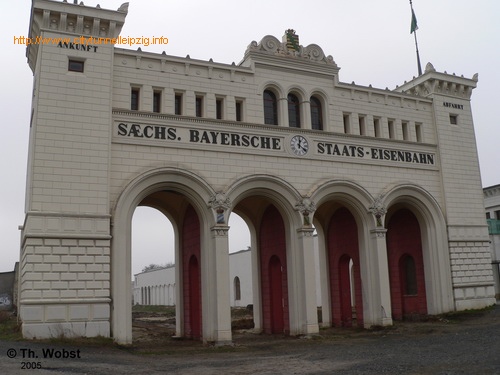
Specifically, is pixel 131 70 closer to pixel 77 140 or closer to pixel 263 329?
pixel 77 140

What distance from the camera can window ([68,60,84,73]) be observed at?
23.0m

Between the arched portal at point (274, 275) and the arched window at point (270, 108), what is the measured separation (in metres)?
4.91

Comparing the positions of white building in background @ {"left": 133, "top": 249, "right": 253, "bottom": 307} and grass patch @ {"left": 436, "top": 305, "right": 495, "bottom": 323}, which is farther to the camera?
white building in background @ {"left": 133, "top": 249, "right": 253, "bottom": 307}

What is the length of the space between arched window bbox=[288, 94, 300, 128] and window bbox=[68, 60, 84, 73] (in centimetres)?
998

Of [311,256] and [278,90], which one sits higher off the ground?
[278,90]

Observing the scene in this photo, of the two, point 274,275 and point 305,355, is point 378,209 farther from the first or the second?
→ point 305,355

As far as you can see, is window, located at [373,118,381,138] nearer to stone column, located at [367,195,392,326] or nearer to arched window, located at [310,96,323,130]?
arched window, located at [310,96,323,130]

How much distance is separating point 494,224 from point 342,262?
1984 centimetres

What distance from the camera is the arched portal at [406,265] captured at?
1208 inches

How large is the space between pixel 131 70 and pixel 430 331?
1719cm

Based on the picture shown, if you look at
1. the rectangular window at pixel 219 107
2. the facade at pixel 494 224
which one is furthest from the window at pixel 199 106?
the facade at pixel 494 224

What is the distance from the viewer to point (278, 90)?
27.2 metres

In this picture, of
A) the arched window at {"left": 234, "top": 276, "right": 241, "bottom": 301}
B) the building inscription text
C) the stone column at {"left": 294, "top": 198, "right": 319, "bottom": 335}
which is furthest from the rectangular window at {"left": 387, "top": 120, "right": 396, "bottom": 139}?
the arched window at {"left": 234, "top": 276, "right": 241, "bottom": 301}

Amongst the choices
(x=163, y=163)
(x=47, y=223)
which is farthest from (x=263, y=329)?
(x=47, y=223)
